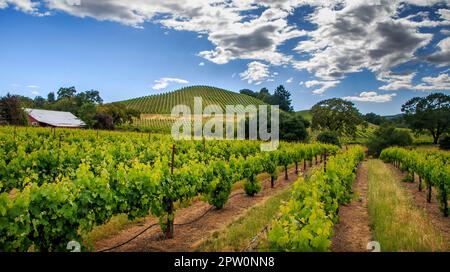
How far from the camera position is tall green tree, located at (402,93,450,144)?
51719 millimetres

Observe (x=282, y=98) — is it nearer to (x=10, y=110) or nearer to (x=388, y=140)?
(x=388, y=140)

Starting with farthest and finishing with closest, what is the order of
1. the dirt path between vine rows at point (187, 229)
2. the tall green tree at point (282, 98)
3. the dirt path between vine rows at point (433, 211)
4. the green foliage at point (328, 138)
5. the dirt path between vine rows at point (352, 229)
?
the tall green tree at point (282, 98), the green foliage at point (328, 138), the dirt path between vine rows at point (433, 211), the dirt path between vine rows at point (352, 229), the dirt path between vine rows at point (187, 229)

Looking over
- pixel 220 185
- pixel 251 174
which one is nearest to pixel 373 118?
pixel 251 174

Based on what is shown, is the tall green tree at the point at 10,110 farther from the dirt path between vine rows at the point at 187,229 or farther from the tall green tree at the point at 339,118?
the tall green tree at the point at 339,118

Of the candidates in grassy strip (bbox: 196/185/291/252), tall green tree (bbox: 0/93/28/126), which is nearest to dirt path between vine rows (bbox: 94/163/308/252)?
grassy strip (bbox: 196/185/291/252)

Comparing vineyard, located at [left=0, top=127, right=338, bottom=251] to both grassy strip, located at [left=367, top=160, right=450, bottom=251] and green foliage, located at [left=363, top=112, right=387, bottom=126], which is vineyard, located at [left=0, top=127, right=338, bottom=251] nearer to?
grassy strip, located at [left=367, top=160, right=450, bottom=251]

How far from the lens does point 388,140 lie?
5053cm

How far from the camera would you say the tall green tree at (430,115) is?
5172 cm

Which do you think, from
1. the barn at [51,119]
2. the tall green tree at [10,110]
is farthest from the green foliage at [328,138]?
the tall green tree at [10,110]

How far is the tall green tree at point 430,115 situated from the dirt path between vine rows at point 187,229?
50.5m

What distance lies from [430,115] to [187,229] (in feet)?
181

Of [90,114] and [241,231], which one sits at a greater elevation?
[90,114]

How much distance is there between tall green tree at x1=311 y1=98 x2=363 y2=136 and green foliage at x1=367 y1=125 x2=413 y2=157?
11.7 meters
